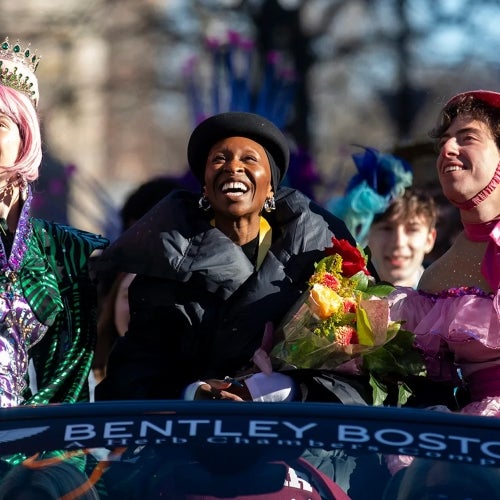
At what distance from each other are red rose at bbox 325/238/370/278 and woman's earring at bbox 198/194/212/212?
0.51 metres

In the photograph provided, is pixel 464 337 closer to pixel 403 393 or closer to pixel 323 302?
pixel 403 393

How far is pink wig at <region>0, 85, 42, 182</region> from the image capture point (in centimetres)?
435

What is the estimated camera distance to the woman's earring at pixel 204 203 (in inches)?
174

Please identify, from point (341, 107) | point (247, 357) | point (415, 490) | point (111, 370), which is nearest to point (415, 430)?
point (415, 490)

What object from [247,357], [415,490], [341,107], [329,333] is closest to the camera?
[415,490]

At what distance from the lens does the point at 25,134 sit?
4.37m

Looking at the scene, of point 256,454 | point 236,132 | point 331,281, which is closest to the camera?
point 256,454

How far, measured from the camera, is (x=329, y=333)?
3.81 meters

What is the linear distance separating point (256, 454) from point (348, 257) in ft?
5.38

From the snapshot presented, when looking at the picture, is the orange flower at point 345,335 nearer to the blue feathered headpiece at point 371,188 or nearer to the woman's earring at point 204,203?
the woman's earring at point 204,203

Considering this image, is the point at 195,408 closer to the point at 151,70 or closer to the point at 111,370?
the point at 111,370

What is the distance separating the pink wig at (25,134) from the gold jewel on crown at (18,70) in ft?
0.35

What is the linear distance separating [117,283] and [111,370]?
2140 millimetres

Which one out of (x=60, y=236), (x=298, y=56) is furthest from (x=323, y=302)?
(x=298, y=56)
